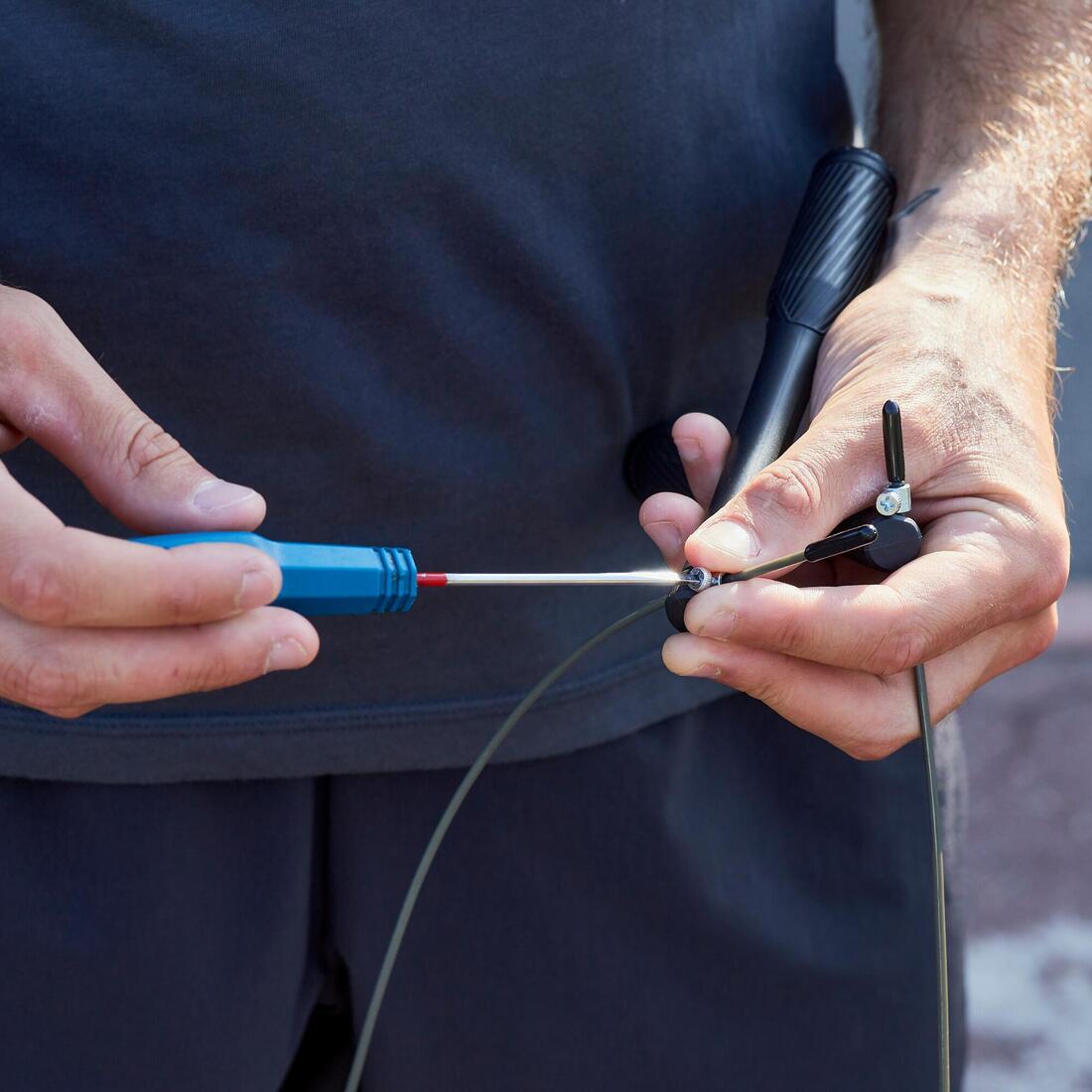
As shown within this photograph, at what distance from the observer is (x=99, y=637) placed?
0.65 m

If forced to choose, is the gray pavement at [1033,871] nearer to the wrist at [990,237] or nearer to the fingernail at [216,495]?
the wrist at [990,237]

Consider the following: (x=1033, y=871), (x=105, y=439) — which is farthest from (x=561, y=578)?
(x=1033, y=871)

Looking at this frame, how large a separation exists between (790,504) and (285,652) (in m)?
0.33

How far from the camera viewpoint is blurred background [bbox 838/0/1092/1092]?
208 centimetres

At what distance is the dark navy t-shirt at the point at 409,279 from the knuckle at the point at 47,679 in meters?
0.29

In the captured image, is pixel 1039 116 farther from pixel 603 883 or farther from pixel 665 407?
pixel 603 883

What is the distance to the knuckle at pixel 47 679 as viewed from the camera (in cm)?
65

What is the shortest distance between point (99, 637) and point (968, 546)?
0.55m

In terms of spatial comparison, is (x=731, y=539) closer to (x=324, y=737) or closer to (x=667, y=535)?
(x=667, y=535)

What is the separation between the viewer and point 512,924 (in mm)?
1049

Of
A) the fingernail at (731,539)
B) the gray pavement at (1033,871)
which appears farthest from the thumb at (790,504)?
the gray pavement at (1033,871)

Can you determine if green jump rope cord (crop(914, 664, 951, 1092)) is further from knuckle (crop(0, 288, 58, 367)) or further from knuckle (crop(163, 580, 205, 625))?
knuckle (crop(0, 288, 58, 367))

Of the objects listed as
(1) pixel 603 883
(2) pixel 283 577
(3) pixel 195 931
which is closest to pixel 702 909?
(1) pixel 603 883

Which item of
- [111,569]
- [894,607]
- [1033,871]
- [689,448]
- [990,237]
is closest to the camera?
[111,569]
